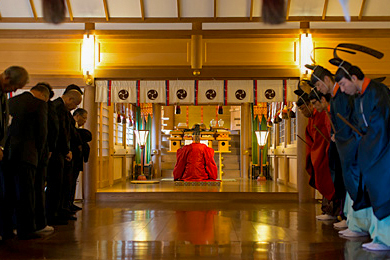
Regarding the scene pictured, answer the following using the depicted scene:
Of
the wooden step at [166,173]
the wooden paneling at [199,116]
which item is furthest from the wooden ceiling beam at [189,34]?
the wooden paneling at [199,116]

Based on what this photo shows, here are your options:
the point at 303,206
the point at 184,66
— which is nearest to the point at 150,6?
the point at 184,66

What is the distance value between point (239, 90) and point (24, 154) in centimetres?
428

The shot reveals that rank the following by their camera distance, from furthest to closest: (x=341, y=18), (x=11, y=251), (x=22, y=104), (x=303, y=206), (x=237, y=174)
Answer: (x=237, y=174) → (x=341, y=18) → (x=303, y=206) → (x=22, y=104) → (x=11, y=251)

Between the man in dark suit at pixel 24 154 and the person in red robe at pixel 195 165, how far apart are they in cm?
529

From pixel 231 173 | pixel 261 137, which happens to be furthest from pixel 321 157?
pixel 231 173

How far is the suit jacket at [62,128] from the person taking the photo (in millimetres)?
4477

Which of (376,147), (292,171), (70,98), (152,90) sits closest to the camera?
(376,147)

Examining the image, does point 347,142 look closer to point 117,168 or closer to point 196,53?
point 196,53

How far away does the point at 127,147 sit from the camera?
1073cm

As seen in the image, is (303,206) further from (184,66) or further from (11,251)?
(11,251)

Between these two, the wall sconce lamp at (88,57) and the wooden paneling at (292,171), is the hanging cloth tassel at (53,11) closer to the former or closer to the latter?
the wall sconce lamp at (88,57)

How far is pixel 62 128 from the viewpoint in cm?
446

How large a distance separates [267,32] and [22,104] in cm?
456

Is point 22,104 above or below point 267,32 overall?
below
